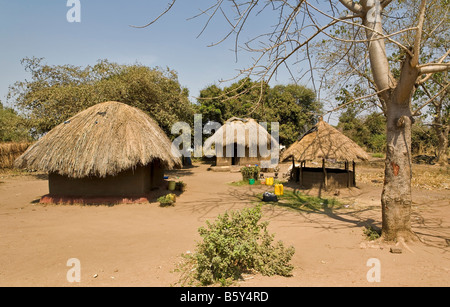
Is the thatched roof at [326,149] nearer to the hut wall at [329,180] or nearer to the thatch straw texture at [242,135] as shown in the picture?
the hut wall at [329,180]

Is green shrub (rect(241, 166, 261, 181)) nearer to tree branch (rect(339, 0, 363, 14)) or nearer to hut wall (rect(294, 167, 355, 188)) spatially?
hut wall (rect(294, 167, 355, 188))

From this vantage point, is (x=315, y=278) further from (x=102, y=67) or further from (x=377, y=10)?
(x=102, y=67)

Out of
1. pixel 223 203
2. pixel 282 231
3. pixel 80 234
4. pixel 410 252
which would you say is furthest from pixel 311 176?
pixel 80 234

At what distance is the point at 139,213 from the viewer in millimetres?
7508

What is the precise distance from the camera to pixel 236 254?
3309 millimetres

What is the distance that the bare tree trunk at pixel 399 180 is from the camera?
4.61 m

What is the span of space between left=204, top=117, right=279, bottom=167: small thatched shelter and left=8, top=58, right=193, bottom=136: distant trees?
3342 millimetres

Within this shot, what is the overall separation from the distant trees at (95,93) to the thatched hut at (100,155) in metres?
5.41

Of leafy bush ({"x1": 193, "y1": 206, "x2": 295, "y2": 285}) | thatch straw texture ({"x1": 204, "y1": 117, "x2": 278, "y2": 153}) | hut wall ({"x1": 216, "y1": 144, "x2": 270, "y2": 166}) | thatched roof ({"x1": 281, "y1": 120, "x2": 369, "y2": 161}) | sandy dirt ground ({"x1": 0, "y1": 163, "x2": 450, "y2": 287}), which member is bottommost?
sandy dirt ground ({"x1": 0, "y1": 163, "x2": 450, "y2": 287})

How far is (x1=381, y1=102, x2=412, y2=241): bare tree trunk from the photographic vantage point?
4.61 meters

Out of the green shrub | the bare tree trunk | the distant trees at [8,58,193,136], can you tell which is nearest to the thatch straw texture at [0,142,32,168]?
the distant trees at [8,58,193,136]

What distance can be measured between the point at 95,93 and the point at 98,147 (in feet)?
24.3

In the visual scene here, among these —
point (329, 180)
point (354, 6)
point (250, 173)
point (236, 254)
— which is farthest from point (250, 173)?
point (236, 254)

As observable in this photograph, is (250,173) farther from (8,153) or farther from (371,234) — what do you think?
(8,153)
